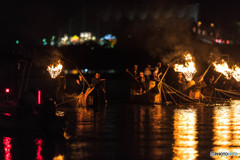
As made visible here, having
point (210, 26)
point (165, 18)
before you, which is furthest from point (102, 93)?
point (210, 26)

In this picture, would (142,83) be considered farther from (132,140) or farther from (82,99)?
(132,140)

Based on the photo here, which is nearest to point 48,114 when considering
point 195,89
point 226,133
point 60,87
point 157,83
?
point 226,133

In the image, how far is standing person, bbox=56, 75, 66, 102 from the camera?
24.4 metres

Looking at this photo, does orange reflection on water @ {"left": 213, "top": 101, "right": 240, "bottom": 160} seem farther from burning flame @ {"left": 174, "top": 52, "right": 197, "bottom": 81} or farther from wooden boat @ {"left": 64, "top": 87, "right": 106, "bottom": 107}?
burning flame @ {"left": 174, "top": 52, "right": 197, "bottom": 81}

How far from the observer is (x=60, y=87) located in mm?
24609

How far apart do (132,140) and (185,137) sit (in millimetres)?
1536

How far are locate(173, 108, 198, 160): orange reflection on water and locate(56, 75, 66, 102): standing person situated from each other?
7.92m

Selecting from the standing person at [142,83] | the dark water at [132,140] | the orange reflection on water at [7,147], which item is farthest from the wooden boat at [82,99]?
the orange reflection on water at [7,147]

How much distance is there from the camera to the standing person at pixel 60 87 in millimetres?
24406

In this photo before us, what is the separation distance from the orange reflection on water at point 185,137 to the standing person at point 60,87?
26.0 ft

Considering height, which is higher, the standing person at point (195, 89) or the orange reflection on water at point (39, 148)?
the standing person at point (195, 89)

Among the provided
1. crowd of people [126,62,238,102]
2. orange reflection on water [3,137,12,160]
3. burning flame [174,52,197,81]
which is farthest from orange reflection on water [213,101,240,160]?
burning flame [174,52,197,81]

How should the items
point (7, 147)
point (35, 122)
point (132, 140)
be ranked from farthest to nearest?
point (35, 122)
point (132, 140)
point (7, 147)

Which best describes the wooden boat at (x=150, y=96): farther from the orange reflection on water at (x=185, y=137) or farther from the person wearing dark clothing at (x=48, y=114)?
the person wearing dark clothing at (x=48, y=114)
